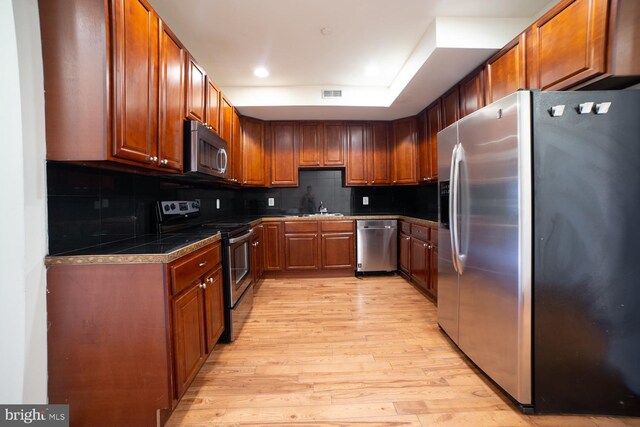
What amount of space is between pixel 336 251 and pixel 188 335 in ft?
7.99

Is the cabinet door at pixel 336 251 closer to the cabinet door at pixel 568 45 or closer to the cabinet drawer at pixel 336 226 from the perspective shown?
the cabinet drawer at pixel 336 226

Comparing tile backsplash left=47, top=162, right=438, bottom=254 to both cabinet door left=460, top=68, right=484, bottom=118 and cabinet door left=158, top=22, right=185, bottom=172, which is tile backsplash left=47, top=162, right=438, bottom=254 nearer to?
cabinet door left=158, top=22, right=185, bottom=172

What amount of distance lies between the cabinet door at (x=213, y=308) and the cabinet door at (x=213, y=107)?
138 centimetres

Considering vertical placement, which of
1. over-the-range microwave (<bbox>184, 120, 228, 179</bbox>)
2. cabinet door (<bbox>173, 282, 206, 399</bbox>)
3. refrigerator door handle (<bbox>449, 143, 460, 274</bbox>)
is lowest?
cabinet door (<bbox>173, 282, 206, 399</bbox>)

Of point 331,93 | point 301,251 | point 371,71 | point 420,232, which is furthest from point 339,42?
point 301,251

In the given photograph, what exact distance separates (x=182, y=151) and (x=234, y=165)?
1.25 meters

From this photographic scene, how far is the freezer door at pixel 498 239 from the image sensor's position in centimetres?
128

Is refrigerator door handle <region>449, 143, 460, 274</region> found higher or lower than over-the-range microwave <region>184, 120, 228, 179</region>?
lower

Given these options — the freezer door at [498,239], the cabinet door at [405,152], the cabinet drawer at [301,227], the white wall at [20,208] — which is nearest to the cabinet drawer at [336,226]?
the cabinet drawer at [301,227]

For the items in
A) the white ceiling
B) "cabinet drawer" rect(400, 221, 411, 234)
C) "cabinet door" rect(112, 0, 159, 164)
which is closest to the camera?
"cabinet door" rect(112, 0, 159, 164)

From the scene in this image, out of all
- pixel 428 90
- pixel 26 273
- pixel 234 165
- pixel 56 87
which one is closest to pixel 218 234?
pixel 26 273

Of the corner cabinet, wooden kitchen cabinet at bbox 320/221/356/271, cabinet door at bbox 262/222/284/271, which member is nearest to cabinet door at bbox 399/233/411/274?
wooden kitchen cabinet at bbox 320/221/356/271

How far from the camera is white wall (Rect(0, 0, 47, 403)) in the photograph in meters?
1.06

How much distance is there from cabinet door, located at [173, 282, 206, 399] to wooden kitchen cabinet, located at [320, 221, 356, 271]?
2187 millimetres
